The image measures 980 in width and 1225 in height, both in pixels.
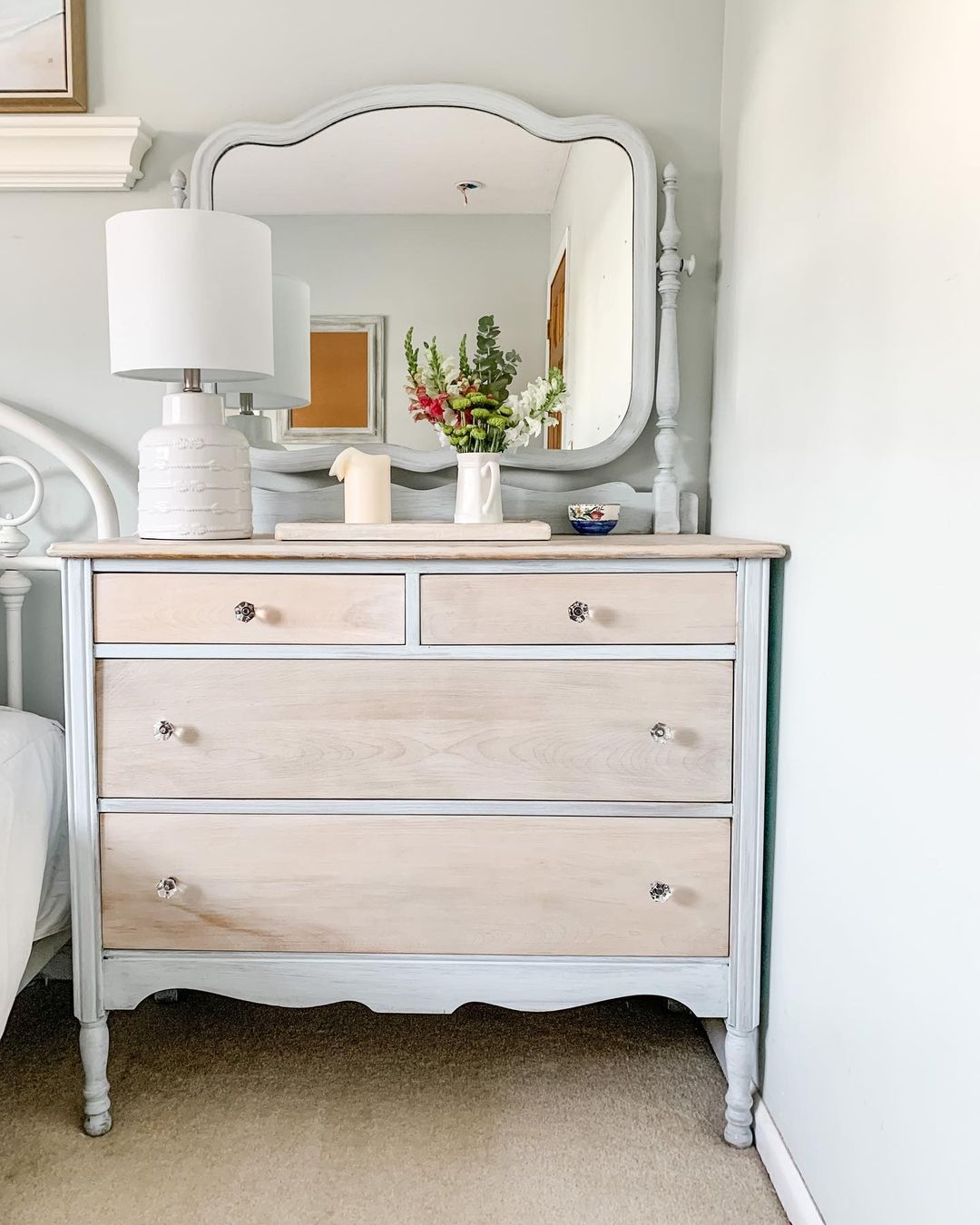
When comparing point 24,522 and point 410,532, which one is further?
point 24,522

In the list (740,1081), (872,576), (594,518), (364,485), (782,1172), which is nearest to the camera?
(872,576)

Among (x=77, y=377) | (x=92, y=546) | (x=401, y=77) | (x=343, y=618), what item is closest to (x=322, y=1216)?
(x=343, y=618)

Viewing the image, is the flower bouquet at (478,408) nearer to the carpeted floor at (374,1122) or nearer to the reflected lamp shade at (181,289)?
the reflected lamp shade at (181,289)

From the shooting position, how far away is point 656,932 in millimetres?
1609

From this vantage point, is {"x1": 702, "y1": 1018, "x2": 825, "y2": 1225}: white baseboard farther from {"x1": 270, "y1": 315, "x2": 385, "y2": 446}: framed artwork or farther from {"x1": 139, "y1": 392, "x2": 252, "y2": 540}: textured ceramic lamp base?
{"x1": 270, "y1": 315, "x2": 385, "y2": 446}: framed artwork

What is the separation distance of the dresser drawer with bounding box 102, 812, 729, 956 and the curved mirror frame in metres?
0.78

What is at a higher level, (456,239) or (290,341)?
(456,239)

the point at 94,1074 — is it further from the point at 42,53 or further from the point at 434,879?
the point at 42,53

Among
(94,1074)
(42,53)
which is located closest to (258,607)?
(94,1074)

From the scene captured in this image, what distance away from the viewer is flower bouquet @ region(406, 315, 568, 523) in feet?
5.92

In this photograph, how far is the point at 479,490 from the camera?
1795mm

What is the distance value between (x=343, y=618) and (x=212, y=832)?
0.41m

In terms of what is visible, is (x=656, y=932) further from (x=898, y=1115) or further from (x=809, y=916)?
(x=898, y=1115)

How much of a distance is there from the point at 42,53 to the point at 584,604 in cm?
158
